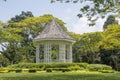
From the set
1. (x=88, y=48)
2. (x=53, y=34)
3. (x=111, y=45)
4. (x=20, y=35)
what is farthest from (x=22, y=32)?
(x=53, y=34)

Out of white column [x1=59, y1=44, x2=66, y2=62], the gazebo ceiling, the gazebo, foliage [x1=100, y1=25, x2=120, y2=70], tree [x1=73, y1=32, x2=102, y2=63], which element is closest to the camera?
the gazebo ceiling

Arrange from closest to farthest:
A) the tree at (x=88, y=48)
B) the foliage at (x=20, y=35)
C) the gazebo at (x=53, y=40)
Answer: the gazebo at (x=53, y=40) < the foliage at (x=20, y=35) < the tree at (x=88, y=48)

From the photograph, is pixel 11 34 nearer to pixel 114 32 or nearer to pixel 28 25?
pixel 28 25

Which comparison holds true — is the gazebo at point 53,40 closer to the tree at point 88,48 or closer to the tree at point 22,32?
the tree at point 22,32

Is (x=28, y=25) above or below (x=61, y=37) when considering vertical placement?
above

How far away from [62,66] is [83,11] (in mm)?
19591

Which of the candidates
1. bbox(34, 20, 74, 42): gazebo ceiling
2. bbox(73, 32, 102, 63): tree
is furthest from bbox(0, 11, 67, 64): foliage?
bbox(34, 20, 74, 42): gazebo ceiling

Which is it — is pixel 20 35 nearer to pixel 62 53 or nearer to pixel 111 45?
pixel 111 45

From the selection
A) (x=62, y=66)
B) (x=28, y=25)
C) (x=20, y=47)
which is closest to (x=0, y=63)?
(x=20, y=47)

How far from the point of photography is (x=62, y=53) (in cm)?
3806

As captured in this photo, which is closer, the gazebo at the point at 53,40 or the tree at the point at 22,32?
the gazebo at the point at 53,40

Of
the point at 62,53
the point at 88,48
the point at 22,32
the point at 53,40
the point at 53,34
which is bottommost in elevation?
the point at 62,53

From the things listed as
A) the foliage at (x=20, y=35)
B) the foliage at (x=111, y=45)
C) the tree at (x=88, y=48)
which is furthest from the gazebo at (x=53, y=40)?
the tree at (x=88, y=48)

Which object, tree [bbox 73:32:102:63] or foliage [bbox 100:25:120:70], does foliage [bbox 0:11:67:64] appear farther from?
foliage [bbox 100:25:120:70]
